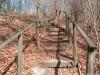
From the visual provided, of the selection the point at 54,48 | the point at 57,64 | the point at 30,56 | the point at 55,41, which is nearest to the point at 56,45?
the point at 54,48

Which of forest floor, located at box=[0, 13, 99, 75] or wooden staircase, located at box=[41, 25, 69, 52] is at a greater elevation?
wooden staircase, located at box=[41, 25, 69, 52]

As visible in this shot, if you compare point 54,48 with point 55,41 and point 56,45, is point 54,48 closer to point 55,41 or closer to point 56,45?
point 56,45

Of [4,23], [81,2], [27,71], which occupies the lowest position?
[27,71]

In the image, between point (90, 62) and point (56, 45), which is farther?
point (56, 45)

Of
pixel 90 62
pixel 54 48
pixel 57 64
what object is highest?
pixel 90 62

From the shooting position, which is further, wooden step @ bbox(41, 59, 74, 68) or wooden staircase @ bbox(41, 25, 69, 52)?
wooden staircase @ bbox(41, 25, 69, 52)

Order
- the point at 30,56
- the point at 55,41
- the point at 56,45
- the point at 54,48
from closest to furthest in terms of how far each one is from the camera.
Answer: the point at 30,56 → the point at 54,48 → the point at 56,45 → the point at 55,41

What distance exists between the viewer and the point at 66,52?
8719 millimetres

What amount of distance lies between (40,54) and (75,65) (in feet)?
4.72

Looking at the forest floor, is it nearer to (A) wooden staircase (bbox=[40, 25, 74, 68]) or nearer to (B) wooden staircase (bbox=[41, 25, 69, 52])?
(A) wooden staircase (bbox=[40, 25, 74, 68])

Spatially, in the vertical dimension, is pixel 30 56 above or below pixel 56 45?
below

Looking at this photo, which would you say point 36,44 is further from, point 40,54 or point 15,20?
point 15,20

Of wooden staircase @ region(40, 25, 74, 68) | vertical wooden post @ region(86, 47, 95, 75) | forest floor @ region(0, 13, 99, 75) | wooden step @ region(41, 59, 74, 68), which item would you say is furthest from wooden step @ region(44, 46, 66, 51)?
vertical wooden post @ region(86, 47, 95, 75)

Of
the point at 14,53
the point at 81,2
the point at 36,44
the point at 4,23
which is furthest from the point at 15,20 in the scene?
the point at 14,53
